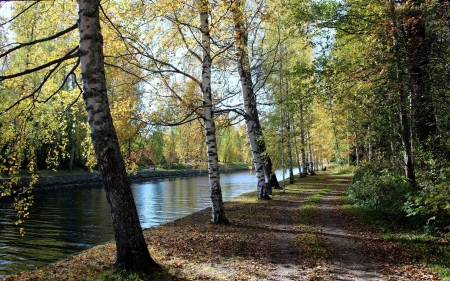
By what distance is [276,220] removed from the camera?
10.5 m

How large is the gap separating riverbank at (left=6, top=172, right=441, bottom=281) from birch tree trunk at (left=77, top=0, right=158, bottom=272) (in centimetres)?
59

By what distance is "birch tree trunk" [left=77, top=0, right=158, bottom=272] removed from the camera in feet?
17.5

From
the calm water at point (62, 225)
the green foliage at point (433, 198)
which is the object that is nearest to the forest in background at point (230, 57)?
the green foliage at point (433, 198)

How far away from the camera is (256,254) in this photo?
6.77 m

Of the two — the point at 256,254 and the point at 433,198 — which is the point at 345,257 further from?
the point at 433,198

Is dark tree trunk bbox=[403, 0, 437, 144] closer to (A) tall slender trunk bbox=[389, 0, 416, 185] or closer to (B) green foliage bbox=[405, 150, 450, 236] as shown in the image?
(A) tall slender trunk bbox=[389, 0, 416, 185]

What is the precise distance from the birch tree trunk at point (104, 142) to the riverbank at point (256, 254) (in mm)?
589

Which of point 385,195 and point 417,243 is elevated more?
point 385,195

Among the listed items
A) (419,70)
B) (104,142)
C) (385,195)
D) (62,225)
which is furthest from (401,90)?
(62,225)

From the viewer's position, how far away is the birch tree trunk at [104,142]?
17.5ft

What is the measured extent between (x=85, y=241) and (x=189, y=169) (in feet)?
152

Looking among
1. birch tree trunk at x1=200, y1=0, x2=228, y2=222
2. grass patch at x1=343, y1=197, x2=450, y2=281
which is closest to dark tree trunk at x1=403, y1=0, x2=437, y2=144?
grass patch at x1=343, y1=197, x2=450, y2=281

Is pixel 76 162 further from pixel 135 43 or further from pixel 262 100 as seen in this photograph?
pixel 135 43

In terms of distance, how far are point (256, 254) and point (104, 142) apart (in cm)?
382
